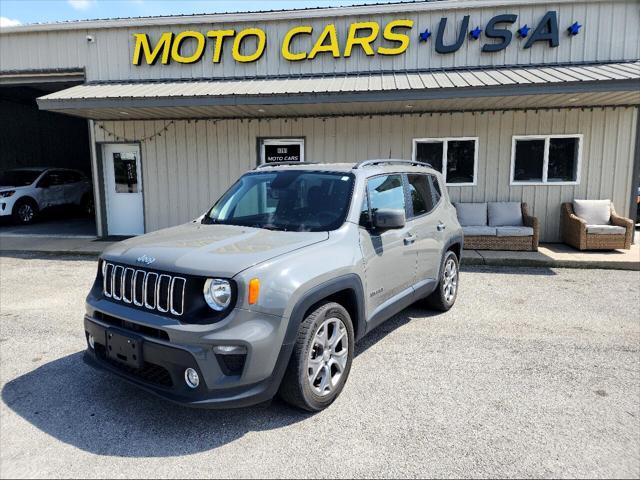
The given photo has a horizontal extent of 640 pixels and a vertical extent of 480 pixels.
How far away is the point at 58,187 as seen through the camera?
50.0 ft

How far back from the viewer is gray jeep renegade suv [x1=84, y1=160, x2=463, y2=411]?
2.71m

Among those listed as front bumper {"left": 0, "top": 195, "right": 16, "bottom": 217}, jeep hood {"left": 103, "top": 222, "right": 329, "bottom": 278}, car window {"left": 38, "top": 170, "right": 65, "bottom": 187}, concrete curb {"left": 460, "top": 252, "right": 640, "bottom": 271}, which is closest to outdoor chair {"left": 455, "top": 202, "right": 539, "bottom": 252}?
concrete curb {"left": 460, "top": 252, "right": 640, "bottom": 271}

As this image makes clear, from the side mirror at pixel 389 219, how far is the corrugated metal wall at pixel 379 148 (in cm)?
683

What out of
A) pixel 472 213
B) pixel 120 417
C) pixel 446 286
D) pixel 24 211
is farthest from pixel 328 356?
pixel 24 211

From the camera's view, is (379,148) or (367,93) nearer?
(367,93)

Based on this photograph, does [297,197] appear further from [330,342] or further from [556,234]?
[556,234]

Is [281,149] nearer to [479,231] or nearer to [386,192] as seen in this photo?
[479,231]

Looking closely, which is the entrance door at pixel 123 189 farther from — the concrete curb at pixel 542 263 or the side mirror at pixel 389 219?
the side mirror at pixel 389 219

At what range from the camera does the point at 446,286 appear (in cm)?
548

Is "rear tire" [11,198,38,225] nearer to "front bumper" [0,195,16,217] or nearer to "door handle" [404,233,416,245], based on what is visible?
"front bumper" [0,195,16,217]

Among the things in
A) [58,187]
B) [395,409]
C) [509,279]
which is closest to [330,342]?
[395,409]

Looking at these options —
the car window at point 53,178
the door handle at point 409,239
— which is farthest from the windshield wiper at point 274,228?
the car window at point 53,178

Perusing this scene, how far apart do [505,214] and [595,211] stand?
177 cm

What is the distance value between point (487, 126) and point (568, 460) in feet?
27.5
